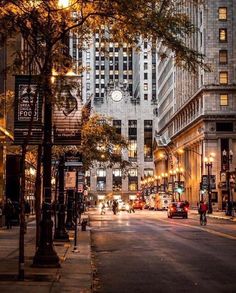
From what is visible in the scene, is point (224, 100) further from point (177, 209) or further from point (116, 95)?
point (116, 95)

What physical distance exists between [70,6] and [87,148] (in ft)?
78.4

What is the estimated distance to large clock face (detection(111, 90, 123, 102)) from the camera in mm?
193625

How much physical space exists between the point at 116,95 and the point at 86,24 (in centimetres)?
17855

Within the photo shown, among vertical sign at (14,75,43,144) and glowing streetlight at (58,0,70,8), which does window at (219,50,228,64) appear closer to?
vertical sign at (14,75,43,144)

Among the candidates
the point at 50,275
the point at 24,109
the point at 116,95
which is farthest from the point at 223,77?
the point at 116,95

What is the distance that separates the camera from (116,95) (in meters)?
194

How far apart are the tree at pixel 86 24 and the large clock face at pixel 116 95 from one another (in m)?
177

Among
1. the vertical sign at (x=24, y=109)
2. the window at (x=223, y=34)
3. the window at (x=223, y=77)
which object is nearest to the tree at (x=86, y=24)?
the vertical sign at (x=24, y=109)

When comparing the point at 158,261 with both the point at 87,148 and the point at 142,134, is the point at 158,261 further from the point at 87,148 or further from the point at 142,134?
the point at 142,134

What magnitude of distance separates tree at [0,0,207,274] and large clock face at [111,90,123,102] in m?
177

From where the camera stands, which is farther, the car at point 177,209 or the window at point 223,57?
the window at point 223,57

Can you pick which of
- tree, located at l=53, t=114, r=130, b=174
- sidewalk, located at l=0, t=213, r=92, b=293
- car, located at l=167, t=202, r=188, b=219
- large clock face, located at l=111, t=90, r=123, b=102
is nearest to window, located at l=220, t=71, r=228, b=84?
car, located at l=167, t=202, r=188, b=219

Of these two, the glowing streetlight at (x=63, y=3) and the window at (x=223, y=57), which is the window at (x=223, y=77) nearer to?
the window at (x=223, y=57)

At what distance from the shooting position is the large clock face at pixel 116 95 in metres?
194
